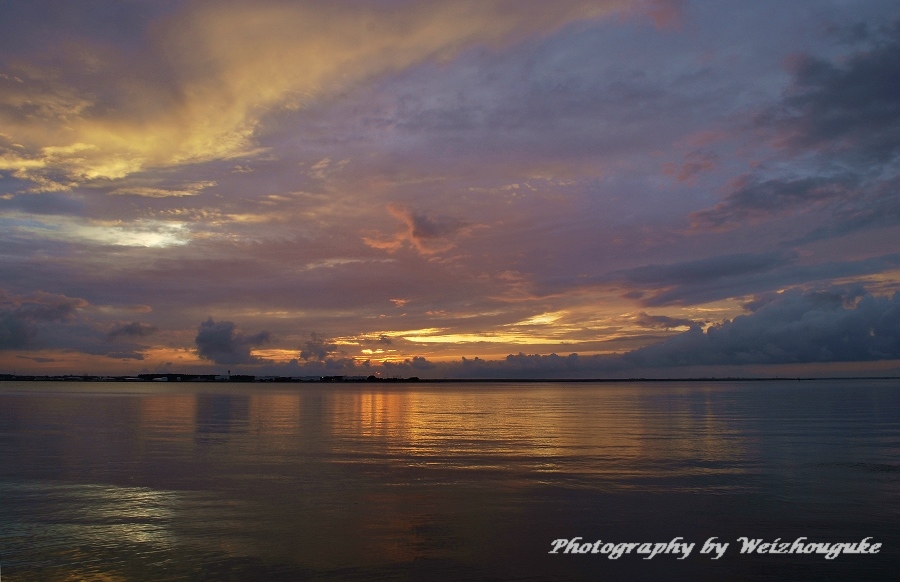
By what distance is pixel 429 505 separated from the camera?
2227 cm

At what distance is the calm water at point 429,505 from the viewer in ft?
52.1

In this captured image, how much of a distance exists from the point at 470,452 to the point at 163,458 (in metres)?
16.8

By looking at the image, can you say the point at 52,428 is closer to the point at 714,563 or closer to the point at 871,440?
the point at 714,563

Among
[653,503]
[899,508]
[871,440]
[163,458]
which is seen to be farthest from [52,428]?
[871,440]

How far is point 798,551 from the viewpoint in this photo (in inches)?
674

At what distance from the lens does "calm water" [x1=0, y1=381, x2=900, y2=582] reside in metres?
15.9

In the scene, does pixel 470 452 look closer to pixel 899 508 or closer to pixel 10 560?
pixel 899 508

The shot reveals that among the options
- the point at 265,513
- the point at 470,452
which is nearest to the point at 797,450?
the point at 470,452

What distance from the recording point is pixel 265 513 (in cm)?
2105

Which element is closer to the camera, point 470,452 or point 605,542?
point 605,542

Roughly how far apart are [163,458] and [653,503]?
25236 millimetres

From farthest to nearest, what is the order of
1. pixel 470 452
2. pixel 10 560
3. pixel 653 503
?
1. pixel 470 452
2. pixel 653 503
3. pixel 10 560

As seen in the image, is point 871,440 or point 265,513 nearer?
point 265,513

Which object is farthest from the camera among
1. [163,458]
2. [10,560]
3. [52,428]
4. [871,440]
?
[52,428]
